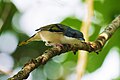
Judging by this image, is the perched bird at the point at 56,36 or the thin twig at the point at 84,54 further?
the thin twig at the point at 84,54

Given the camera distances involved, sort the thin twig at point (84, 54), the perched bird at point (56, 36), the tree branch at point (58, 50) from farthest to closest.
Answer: the thin twig at point (84, 54)
the perched bird at point (56, 36)
the tree branch at point (58, 50)

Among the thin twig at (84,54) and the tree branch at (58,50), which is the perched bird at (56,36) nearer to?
the tree branch at (58,50)

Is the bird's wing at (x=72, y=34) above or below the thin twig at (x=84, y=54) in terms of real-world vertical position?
above

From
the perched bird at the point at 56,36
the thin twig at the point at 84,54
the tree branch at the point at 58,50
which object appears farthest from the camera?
the thin twig at the point at 84,54

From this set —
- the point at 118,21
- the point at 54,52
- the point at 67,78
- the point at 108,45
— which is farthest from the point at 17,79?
the point at 67,78

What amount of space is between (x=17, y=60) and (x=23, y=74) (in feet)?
6.52

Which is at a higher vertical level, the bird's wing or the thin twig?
the bird's wing

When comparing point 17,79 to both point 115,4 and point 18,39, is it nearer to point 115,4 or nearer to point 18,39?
point 115,4

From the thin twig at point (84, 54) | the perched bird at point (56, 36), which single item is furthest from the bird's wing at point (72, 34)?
the thin twig at point (84, 54)

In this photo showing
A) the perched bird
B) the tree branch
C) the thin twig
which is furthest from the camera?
the thin twig

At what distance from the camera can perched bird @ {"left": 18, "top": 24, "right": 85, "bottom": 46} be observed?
800 millimetres

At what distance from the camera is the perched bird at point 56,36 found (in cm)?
80

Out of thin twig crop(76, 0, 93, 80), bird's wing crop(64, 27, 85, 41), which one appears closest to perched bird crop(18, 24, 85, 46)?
bird's wing crop(64, 27, 85, 41)

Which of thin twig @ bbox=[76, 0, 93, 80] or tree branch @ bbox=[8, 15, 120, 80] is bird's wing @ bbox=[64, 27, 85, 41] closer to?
tree branch @ bbox=[8, 15, 120, 80]
